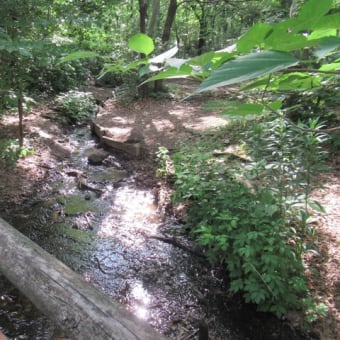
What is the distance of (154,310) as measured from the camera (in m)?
3.05

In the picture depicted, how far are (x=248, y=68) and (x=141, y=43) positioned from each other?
0.84ft

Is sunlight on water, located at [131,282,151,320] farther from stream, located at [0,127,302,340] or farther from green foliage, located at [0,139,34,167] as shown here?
green foliage, located at [0,139,34,167]

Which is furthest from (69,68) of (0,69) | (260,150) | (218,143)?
(260,150)

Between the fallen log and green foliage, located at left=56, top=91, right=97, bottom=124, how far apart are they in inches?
245

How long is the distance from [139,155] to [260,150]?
3.25 m

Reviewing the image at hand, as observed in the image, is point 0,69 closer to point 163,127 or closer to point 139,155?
point 139,155

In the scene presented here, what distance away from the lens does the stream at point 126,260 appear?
2844 mm

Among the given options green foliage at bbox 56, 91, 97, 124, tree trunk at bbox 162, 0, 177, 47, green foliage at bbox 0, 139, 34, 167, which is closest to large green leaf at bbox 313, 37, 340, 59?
green foliage at bbox 0, 139, 34, 167

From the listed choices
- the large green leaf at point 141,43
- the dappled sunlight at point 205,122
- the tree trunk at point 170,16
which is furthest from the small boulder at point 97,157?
the large green leaf at point 141,43

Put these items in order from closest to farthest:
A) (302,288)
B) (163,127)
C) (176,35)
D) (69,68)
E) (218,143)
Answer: (302,288)
(218,143)
(163,127)
(69,68)
(176,35)

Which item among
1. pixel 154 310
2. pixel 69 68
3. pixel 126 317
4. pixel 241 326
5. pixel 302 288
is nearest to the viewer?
pixel 126 317

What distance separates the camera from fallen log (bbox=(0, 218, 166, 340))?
164cm

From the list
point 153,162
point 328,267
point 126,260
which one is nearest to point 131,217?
point 126,260

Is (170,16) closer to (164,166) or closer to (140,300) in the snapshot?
(164,166)
